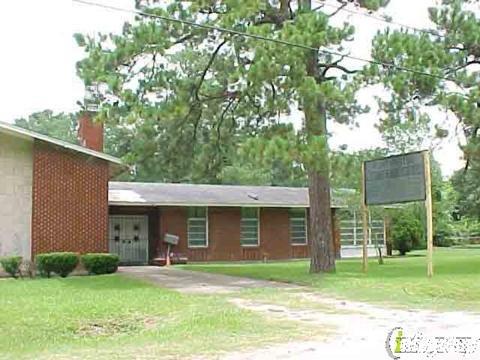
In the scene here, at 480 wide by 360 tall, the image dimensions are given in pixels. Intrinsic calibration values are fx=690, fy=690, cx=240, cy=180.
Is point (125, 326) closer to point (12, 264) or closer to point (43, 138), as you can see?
point (12, 264)

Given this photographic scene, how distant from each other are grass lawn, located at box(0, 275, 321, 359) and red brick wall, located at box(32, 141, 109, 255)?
5811 mm

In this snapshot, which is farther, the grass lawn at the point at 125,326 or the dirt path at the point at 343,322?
the grass lawn at the point at 125,326

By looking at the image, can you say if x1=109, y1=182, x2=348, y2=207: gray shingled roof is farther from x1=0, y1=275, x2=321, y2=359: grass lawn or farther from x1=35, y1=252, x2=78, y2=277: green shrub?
x1=0, y1=275, x2=321, y2=359: grass lawn

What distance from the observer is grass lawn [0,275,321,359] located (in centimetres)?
873

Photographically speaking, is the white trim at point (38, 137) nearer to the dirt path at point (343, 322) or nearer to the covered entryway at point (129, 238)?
the dirt path at point (343, 322)

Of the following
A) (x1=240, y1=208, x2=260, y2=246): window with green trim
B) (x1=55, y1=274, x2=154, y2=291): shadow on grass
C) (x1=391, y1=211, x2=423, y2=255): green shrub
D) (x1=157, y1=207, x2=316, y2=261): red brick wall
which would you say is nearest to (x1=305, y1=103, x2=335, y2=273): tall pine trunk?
(x1=55, y1=274, x2=154, y2=291): shadow on grass

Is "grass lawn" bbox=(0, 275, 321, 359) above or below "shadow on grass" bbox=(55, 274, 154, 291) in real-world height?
below

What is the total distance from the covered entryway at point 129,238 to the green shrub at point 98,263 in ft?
25.0

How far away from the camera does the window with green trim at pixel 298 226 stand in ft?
107

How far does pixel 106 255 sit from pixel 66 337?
38.6 feet

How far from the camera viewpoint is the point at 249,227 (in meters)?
31.8

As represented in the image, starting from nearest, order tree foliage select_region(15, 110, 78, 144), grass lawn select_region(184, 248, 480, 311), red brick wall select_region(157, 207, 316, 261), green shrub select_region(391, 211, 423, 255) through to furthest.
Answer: grass lawn select_region(184, 248, 480, 311) < red brick wall select_region(157, 207, 316, 261) < green shrub select_region(391, 211, 423, 255) < tree foliage select_region(15, 110, 78, 144)

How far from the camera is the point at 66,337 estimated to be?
31.9 feet

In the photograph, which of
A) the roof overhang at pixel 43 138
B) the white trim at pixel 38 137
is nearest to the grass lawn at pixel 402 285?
the roof overhang at pixel 43 138
